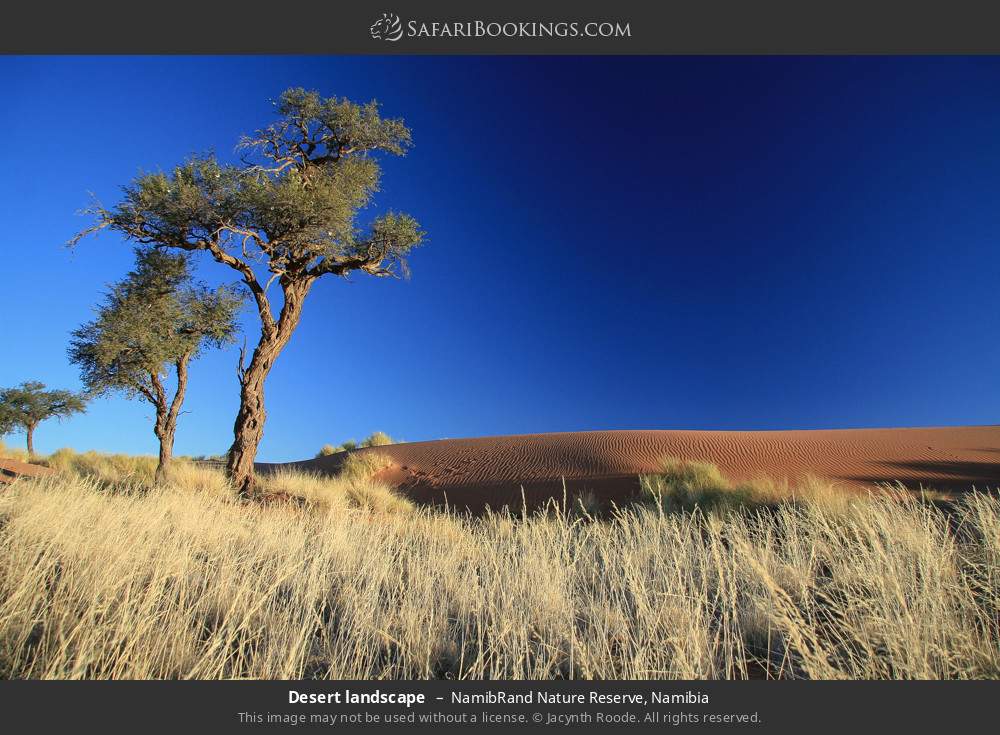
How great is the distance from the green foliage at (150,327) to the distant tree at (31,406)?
18656mm

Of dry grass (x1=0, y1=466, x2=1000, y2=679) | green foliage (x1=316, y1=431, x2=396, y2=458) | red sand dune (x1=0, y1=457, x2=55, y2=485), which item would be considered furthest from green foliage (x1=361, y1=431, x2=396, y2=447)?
dry grass (x1=0, y1=466, x2=1000, y2=679)

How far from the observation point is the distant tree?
30203 millimetres

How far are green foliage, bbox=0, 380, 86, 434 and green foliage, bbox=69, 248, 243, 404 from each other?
1884 cm

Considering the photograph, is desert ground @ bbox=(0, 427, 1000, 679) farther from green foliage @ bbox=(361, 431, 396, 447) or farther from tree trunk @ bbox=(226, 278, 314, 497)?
green foliage @ bbox=(361, 431, 396, 447)

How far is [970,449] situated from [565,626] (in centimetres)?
2268

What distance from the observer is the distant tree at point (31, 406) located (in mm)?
30203

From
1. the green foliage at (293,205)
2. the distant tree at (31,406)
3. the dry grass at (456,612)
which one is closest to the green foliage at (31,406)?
the distant tree at (31,406)

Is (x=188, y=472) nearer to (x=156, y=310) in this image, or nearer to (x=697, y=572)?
(x=156, y=310)

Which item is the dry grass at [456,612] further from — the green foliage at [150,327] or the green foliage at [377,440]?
the green foliage at [377,440]

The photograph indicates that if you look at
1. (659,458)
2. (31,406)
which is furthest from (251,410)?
(31,406)

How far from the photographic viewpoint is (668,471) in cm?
1409

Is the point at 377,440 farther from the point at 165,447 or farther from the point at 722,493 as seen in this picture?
the point at 722,493

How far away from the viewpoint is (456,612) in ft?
13.2

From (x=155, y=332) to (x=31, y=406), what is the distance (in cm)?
2465
